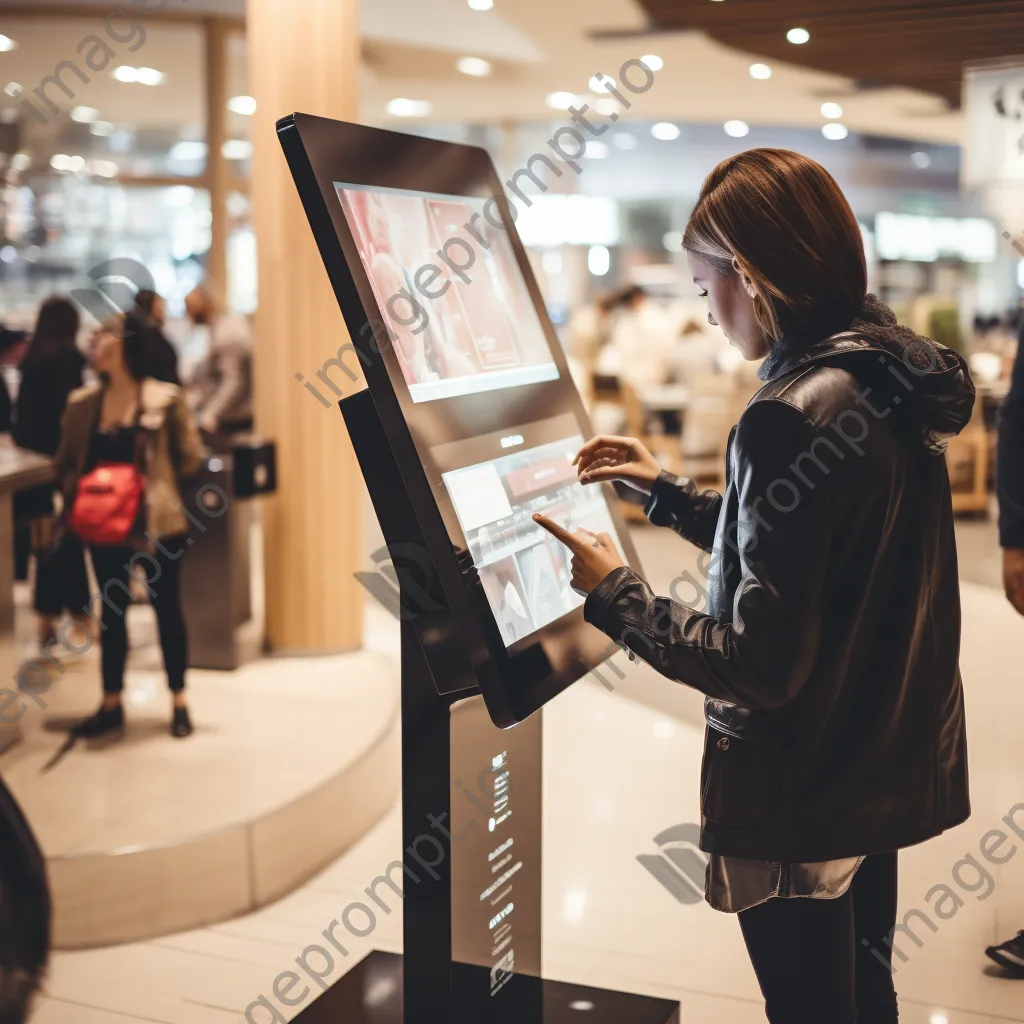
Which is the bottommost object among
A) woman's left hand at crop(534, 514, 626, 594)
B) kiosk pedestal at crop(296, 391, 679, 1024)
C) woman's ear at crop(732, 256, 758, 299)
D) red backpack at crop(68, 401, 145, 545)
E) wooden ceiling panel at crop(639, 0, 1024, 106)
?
kiosk pedestal at crop(296, 391, 679, 1024)

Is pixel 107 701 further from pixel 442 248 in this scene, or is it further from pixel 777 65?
pixel 777 65

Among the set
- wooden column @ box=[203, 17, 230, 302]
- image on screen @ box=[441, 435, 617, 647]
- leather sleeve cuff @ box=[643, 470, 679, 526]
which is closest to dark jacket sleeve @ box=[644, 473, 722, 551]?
leather sleeve cuff @ box=[643, 470, 679, 526]

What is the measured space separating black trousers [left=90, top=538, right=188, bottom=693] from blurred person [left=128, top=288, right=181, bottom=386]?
2.32ft

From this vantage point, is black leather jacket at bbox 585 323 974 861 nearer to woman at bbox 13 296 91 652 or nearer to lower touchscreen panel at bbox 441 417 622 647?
lower touchscreen panel at bbox 441 417 622 647

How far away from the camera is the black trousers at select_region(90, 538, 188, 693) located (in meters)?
3.69

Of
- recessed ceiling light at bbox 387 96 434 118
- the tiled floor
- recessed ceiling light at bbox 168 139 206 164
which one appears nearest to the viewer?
the tiled floor

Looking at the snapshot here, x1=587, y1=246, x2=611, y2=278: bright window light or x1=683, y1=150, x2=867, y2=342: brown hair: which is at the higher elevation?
x1=587, y1=246, x2=611, y2=278: bright window light

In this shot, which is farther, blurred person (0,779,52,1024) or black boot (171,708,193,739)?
black boot (171,708,193,739)

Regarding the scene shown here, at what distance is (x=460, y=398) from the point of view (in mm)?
1691

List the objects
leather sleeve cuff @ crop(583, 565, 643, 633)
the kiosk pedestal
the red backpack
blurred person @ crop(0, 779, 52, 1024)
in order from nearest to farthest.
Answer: blurred person @ crop(0, 779, 52, 1024), leather sleeve cuff @ crop(583, 565, 643, 633), the kiosk pedestal, the red backpack

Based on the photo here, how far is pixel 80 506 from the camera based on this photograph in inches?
142

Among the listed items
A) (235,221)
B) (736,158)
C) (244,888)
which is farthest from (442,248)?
(235,221)

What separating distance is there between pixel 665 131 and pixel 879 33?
31.1 ft

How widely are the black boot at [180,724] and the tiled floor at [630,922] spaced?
2.36 ft
